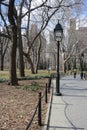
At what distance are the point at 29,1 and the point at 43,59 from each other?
281ft

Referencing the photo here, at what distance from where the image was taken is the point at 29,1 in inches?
1672

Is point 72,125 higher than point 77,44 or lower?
lower

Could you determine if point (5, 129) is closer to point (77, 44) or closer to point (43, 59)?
point (77, 44)

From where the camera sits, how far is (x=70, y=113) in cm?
1416

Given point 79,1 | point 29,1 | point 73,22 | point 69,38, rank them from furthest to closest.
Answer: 1. point 69,38
2. point 73,22
3. point 29,1
4. point 79,1

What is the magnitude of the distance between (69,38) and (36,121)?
71593 millimetres

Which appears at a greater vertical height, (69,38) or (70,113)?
(69,38)

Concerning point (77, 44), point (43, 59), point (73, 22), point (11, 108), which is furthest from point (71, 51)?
point (11, 108)

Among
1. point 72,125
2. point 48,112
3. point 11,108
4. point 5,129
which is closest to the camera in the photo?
point 5,129

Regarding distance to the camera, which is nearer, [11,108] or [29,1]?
[11,108]

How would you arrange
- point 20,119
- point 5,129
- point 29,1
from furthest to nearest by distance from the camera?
point 29,1 → point 20,119 → point 5,129

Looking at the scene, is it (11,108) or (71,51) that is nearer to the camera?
(11,108)

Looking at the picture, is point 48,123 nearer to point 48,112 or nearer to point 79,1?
point 48,112

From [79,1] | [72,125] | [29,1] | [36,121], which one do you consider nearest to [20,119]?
[36,121]
